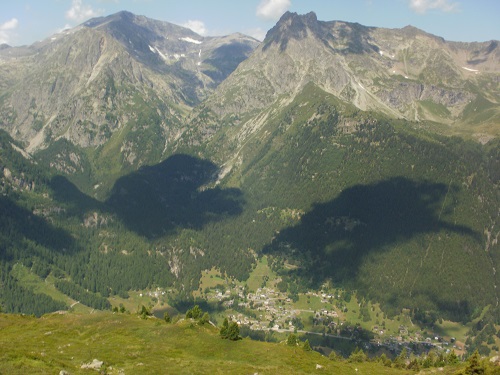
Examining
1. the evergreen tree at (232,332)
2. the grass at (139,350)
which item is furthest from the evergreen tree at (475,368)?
the evergreen tree at (232,332)

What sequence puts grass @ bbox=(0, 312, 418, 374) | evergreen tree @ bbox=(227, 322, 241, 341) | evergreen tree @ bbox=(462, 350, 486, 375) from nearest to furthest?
evergreen tree @ bbox=(462, 350, 486, 375) < grass @ bbox=(0, 312, 418, 374) < evergreen tree @ bbox=(227, 322, 241, 341)

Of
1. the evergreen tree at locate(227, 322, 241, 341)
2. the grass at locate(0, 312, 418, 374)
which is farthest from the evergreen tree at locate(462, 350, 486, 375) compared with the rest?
the evergreen tree at locate(227, 322, 241, 341)

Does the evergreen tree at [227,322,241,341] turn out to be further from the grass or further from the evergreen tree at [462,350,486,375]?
the evergreen tree at [462,350,486,375]

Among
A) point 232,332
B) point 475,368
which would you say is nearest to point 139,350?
point 232,332

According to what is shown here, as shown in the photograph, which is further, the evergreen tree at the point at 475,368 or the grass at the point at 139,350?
the grass at the point at 139,350

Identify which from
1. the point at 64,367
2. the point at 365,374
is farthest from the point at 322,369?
the point at 64,367

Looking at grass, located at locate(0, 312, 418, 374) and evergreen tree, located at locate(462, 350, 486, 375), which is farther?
grass, located at locate(0, 312, 418, 374)

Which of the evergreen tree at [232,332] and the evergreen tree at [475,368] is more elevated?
the evergreen tree at [475,368]

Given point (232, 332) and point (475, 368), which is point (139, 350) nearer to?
point (232, 332)

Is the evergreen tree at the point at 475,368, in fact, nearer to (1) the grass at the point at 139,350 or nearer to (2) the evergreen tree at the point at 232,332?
(1) the grass at the point at 139,350
